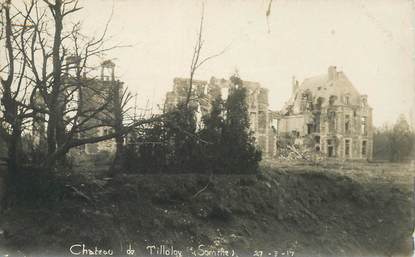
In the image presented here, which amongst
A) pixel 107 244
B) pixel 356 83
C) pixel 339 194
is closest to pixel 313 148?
pixel 339 194

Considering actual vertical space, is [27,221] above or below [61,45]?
below

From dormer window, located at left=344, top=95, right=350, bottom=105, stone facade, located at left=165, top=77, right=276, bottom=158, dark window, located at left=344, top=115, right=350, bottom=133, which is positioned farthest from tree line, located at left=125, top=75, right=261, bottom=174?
dormer window, located at left=344, top=95, right=350, bottom=105

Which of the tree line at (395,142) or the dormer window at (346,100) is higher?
the dormer window at (346,100)

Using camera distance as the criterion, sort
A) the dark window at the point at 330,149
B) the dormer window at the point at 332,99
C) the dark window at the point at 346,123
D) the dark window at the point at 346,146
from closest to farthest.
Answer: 1. the dark window at the point at 330,149
2. the dark window at the point at 346,146
3. the dark window at the point at 346,123
4. the dormer window at the point at 332,99

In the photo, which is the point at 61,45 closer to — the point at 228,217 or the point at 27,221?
the point at 27,221

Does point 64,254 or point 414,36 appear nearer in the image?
point 64,254

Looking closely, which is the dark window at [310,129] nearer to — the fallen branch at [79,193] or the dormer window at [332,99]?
Result: the dormer window at [332,99]
